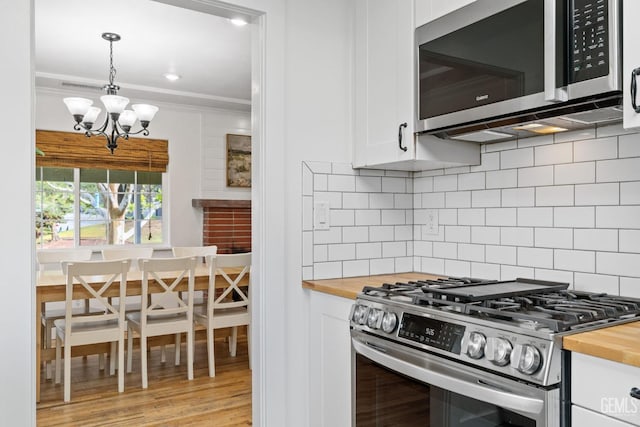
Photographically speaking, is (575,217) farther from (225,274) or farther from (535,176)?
(225,274)

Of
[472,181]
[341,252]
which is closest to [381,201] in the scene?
[341,252]

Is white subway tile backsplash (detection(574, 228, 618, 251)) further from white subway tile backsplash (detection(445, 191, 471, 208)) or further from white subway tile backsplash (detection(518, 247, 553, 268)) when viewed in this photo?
white subway tile backsplash (detection(445, 191, 471, 208))

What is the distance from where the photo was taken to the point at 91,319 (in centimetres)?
344

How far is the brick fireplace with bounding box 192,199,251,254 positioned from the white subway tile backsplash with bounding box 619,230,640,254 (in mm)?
4530

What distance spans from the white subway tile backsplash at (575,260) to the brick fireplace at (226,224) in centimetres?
430

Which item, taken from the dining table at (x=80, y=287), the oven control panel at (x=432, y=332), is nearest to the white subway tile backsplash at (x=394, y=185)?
the oven control panel at (x=432, y=332)

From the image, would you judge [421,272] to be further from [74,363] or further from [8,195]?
[74,363]

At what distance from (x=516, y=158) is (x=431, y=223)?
1.84ft

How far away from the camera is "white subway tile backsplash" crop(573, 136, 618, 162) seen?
1665 millimetres

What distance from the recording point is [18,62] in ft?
5.41

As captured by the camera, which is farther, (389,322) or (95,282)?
(95,282)

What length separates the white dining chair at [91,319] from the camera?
10.6 feet

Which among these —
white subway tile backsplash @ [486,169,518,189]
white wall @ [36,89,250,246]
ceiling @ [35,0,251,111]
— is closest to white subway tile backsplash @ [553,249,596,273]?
white subway tile backsplash @ [486,169,518,189]

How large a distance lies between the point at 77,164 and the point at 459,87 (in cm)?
445
